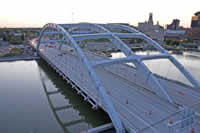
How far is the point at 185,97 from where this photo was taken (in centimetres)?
1550

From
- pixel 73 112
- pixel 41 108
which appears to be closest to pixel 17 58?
pixel 41 108

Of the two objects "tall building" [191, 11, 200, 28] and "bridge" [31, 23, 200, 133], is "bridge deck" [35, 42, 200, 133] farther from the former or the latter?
"tall building" [191, 11, 200, 28]

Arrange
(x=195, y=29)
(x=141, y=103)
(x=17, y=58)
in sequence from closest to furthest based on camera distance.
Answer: (x=141, y=103) < (x=17, y=58) < (x=195, y=29)

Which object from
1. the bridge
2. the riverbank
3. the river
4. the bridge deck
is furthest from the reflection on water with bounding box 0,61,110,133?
the riverbank

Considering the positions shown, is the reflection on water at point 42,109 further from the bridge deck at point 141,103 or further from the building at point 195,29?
the building at point 195,29

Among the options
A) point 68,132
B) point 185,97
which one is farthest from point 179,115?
point 68,132

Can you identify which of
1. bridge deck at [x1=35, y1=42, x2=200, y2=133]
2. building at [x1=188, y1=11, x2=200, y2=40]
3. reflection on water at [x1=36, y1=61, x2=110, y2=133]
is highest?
building at [x1=188, y1=11, x2=200, y2=40]

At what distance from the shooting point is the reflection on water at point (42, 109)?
1430 cm

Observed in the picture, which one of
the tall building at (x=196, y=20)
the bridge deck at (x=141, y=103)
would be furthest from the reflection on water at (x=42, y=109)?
the tall building at (x=196, y=20)

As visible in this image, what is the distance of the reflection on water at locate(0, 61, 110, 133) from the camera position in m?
14.3

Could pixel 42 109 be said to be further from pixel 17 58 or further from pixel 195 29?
pixel 195 29

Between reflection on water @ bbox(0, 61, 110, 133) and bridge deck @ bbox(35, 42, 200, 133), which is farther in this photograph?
reflection on water @ bbox(0, 61, 110, 133)

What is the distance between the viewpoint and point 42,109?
1742 centimetres

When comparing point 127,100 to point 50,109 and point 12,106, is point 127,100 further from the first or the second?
point 12,106
